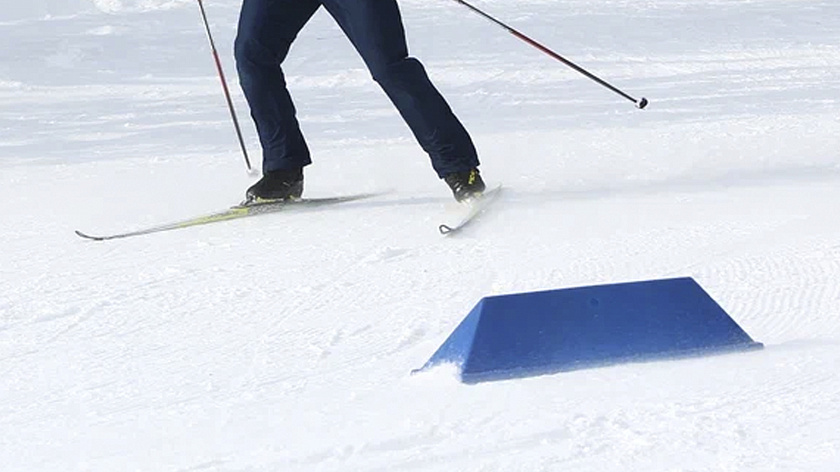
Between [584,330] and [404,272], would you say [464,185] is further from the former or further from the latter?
[584,330]

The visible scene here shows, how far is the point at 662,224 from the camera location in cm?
491

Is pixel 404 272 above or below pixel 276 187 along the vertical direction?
above

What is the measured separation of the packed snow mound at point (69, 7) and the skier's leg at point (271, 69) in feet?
33.7

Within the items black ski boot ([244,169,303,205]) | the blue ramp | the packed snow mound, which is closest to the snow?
the blue ramp

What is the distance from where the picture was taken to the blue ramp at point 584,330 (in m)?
3.11

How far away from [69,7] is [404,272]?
12434 mm

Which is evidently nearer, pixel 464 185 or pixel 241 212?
pixel 464 185

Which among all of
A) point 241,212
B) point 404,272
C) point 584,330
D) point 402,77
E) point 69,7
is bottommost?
point 69,7

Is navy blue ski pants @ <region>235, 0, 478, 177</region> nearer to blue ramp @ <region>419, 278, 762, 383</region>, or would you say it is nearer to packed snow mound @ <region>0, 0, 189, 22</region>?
blue ramp @ <region>419, 278, 762, 383</region>

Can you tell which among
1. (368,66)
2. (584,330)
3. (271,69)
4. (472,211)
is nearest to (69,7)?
(271,69)

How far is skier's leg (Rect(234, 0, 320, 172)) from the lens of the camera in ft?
17.7

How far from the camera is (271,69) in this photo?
551cm

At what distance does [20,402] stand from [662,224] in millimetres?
2408

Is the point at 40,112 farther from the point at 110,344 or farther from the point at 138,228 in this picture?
the point at 110,344
